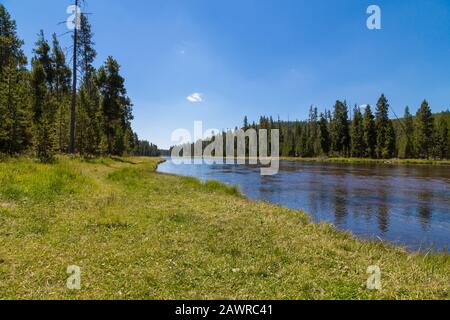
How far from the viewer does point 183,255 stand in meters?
7.23

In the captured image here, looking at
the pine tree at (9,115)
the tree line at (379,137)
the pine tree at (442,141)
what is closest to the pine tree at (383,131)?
the tree line at (379,137)

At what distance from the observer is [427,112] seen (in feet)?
265

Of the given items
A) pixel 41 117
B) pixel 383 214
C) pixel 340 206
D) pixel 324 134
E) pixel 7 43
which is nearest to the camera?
pixel 383 214

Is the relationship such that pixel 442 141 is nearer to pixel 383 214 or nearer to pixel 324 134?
pixel 324 134

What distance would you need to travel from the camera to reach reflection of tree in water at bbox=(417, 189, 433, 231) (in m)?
14.4

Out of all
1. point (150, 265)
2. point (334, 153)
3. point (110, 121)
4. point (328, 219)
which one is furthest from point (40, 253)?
point (334, 153)

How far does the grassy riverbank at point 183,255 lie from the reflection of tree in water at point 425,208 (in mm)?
6727

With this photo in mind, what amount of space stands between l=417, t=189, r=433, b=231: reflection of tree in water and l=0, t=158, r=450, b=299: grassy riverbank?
6727 millimetres

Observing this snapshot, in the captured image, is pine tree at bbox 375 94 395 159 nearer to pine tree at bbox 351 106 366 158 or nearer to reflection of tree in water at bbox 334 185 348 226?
pine tree at bbox 351 106 366 158

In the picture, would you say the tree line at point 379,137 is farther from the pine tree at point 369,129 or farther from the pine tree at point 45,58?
the pine tree at point 45,58

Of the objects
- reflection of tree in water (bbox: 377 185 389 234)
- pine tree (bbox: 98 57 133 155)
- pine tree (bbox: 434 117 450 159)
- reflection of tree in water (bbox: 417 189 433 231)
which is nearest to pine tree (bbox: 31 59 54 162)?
pine tree (bbox: 98 57 133 155)

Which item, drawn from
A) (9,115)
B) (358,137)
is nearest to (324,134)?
(358,137)

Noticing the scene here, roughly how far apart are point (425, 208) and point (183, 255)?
17.3 meters
